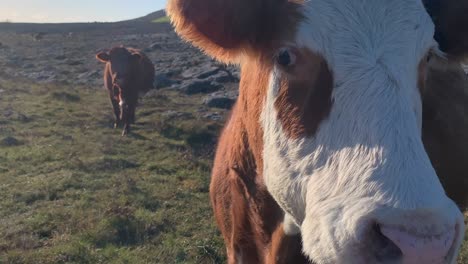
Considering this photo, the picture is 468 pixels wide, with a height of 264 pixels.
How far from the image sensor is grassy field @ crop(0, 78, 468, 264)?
6.82m

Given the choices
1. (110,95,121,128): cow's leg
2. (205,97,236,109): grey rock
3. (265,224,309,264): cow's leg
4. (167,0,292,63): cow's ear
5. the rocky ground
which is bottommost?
the rocky ground

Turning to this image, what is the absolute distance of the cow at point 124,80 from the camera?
51.6 feet

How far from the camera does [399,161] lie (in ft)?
7.62

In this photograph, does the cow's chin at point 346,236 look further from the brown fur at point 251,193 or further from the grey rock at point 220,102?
the grey rock at point 220,102

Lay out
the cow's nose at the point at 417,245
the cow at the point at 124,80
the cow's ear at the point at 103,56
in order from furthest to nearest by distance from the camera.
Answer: the cow's ear at the point at 103,56
the cow at the point at 124,80
the cow's nose at the point at 417,245

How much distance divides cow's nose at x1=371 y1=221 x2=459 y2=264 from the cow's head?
47.8 ft

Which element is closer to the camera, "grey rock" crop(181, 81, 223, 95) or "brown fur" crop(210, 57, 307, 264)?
"brown fur" crop(210, 57, 307, 264)

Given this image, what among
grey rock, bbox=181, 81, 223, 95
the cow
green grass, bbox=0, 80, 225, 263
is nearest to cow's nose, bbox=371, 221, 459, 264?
green grass, bbox=0, 80, 225, 263

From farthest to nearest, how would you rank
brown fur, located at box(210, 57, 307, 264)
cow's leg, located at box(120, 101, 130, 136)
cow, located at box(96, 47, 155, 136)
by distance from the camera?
cow, located at box(96, 47, 155, 136) → cow's leg, located at box(120, 101, 130, 136) → brown fur, located at box(210, 57, 307, 264)

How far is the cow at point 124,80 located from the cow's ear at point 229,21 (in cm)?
1206

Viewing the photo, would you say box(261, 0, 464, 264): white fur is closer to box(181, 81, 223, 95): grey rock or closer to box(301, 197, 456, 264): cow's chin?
box(301, 197, 456, 264): cow's chin

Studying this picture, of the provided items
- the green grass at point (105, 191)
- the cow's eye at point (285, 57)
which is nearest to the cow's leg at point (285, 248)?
the cow's eye at point (285, 57)

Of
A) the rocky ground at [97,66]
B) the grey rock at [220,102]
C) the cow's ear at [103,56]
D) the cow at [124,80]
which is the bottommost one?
the rocky ground at [97,66]

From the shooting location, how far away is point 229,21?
10.2 ft
